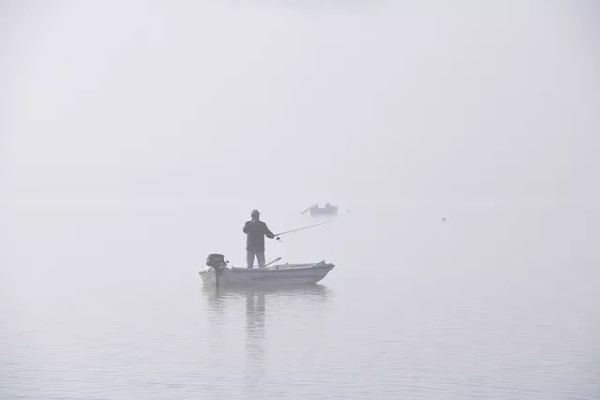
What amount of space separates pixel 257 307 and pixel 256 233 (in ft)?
15.2

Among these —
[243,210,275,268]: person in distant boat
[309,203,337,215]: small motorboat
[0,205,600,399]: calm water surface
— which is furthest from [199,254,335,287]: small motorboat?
[309,203,337,215]: small motorboat

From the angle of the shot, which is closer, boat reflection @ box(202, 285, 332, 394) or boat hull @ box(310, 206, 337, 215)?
boat reflection @ box(202, 285, 332, 394)

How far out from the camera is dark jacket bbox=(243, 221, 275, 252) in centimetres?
3703

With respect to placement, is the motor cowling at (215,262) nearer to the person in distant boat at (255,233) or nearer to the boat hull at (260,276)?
the boat hull at (260,276)

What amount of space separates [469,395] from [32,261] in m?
44.8

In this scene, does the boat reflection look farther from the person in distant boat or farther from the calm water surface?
the person in distant boat

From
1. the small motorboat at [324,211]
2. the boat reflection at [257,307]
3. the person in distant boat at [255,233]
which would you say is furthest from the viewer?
the small motorboat at [324,211]

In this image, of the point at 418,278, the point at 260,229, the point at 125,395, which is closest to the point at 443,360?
the point at 125,395

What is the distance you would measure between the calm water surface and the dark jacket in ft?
5.58

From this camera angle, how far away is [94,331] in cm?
2781

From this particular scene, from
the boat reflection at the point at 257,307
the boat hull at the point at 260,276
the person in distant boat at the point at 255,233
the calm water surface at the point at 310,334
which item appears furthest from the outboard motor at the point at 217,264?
the person in distant boat at the point at 255,233

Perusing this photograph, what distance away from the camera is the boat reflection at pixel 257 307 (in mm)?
22828

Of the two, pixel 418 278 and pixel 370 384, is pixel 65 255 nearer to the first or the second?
pixel 418 278

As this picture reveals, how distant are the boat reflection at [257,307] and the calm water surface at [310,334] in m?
0.07
